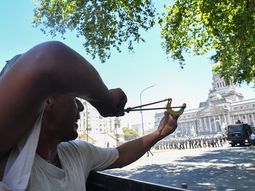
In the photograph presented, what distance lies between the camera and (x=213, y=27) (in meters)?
10.9

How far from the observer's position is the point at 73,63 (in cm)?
51

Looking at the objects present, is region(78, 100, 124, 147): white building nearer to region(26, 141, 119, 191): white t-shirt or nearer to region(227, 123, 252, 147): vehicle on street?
region(26, 141, 119, 191): white t-shirt

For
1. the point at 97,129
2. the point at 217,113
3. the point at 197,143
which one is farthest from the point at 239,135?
the point at 217,113

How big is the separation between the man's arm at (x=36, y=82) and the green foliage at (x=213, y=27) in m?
9.36

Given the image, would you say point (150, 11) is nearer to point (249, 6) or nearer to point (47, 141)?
point (249, 6)

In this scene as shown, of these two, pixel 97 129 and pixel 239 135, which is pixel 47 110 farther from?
pixel 97 129

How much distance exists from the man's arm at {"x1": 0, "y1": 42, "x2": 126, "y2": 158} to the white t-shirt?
284mm

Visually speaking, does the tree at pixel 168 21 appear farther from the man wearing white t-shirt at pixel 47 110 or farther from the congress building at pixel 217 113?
the congress building at pixel 217 113

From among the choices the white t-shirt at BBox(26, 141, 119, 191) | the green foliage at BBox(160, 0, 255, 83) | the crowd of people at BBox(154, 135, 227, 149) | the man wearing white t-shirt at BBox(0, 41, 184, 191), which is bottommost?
the crowd of people at BBox(154, 135, 227, 149)

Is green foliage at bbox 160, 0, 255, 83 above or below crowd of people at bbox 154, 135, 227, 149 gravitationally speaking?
above

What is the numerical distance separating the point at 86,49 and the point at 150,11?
Answer: 2791 mm

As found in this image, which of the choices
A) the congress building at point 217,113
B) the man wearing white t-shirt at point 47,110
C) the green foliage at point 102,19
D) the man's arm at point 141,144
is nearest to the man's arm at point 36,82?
the man wearing white t-shirt at point 47,110

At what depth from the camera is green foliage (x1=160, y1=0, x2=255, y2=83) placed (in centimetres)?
1005

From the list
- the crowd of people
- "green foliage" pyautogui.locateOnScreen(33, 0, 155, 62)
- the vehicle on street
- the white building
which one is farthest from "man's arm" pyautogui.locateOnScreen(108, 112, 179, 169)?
the crowd of people
